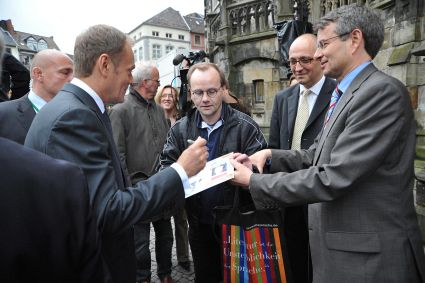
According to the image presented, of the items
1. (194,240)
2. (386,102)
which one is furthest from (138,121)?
(386,102)

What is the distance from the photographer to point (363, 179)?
1754 millimetres

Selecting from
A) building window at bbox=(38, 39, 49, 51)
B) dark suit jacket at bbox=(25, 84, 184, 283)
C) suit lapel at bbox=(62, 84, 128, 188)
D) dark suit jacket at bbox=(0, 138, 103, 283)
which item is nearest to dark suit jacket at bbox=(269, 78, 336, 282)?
dark suit jacket at bbox=(25, 84, 184, 283)

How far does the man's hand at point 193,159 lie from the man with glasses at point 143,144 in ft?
6.22

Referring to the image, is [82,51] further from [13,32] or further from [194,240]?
[13,32]

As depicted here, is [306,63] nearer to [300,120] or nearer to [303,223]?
[300,120]

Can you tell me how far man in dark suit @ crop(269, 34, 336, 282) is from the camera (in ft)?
9.62

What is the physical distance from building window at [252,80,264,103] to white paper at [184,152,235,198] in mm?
10073

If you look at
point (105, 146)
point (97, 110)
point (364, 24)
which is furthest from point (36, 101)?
point (364, 24)

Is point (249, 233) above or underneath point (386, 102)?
underneath

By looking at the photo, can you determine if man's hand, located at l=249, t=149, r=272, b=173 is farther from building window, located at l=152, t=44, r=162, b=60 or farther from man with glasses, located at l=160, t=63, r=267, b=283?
building window, located at l=152, t=44, r=162, b=60

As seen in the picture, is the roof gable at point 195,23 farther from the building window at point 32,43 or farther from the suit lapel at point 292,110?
the suit lapel at point 292,110

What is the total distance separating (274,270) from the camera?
2.25 m

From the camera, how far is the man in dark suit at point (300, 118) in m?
2.93

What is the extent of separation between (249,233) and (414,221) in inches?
39.0
